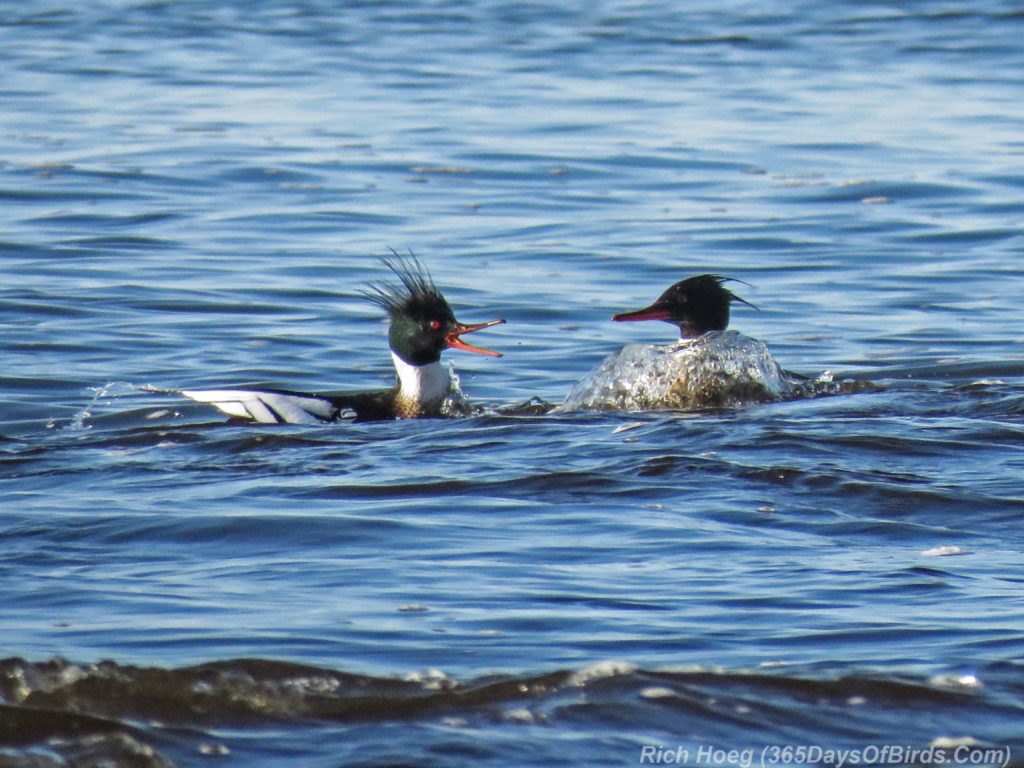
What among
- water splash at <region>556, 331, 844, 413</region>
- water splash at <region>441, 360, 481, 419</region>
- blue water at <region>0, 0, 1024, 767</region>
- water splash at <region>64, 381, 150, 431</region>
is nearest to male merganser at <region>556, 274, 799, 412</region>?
water splash at <region>556, 331, 844, 413</region>

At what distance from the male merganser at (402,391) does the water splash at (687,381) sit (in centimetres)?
53

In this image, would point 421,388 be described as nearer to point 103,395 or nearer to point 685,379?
point 685,379

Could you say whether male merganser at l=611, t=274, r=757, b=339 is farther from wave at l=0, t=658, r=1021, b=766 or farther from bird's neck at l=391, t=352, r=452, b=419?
wave at l=0, t=658, r=1021, b=766

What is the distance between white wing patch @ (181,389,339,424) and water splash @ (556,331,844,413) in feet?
3.69

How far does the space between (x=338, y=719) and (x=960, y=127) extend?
1332cm

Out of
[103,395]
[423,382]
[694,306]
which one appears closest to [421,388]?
[423,382]

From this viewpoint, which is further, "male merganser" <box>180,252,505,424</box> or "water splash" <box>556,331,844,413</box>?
"water splash" <box>556,331,844,413</box>

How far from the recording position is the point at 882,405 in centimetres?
799

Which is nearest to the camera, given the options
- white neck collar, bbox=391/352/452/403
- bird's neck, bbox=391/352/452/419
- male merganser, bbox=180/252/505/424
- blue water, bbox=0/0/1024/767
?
blue water, bbox=0/0/1024/767

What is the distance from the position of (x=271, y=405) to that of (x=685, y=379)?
6.37 ft

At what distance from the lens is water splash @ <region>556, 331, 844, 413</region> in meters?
8.47

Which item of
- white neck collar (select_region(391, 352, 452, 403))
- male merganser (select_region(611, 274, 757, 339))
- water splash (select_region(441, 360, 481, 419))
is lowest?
water splash (select_region(441, 360, 481, 419))

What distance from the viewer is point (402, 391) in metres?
8.73

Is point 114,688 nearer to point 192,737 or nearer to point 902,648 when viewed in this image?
point 192,737
